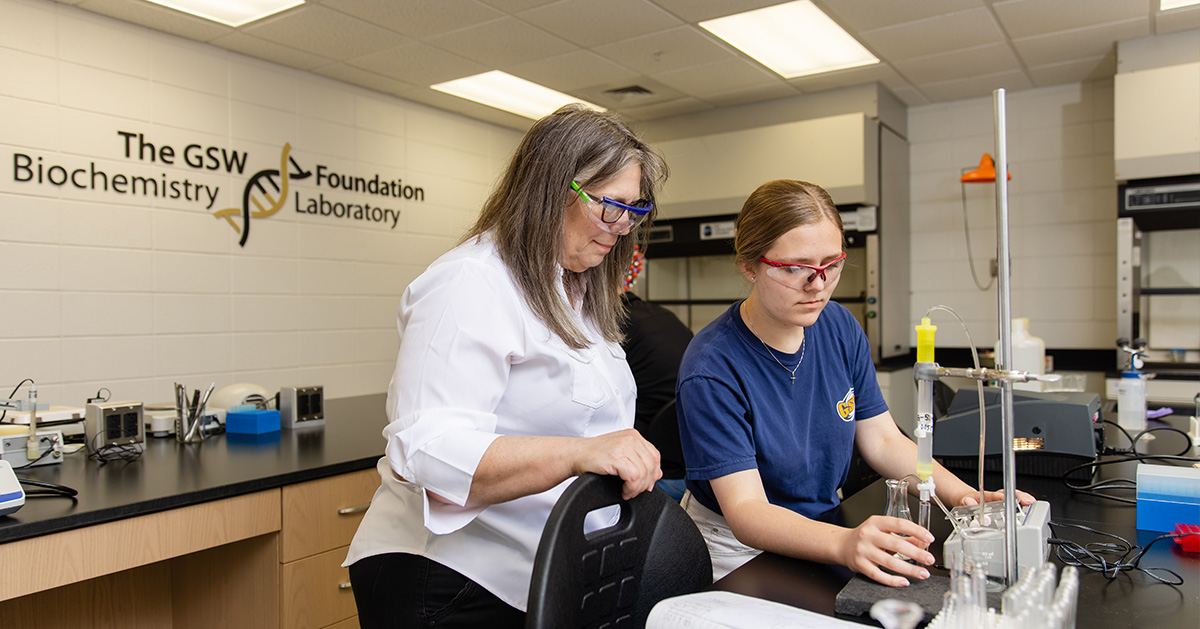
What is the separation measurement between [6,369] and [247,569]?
1453 mm

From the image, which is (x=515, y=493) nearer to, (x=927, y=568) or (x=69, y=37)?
(x=927, y=568)

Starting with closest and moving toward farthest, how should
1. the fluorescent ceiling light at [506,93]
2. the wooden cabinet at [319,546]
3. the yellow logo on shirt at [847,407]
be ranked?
the yellow logo on shirt at [847,407]
the wooden cabinet at [319,546]
the fluorescent ceiling light at [506,93]

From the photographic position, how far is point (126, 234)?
10.2ft

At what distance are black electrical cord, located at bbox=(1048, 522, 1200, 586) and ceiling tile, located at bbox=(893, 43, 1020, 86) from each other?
3.07 meters

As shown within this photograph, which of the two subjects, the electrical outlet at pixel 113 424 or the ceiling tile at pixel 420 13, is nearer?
the electrical outlet at pixel 113 424

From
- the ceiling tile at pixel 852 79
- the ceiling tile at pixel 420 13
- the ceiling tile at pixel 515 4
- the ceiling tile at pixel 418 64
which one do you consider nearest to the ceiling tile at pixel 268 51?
the ceiling tile at pixel 418 64

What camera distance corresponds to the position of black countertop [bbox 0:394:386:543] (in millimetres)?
1575

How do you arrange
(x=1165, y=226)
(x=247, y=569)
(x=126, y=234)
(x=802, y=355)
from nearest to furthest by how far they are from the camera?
(x=802, y=355)
(x=247, y=569)
(x=126, y=234)
(x=1165, y=226)

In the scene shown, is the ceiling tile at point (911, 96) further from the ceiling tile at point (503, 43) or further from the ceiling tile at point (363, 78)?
the ceiling tile at point (363, 78)

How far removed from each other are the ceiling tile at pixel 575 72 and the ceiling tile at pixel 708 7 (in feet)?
2.00

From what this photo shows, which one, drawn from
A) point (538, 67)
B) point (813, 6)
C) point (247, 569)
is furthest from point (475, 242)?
point (538, 67)

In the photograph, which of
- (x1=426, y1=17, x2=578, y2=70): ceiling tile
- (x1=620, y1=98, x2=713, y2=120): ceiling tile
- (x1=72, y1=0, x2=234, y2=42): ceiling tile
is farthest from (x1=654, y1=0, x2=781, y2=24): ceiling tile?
(x1=72, y1=0, x2=234, y2=42): ceiling tile

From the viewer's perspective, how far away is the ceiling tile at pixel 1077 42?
3.40 meters

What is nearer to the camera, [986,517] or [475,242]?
[986,517]
